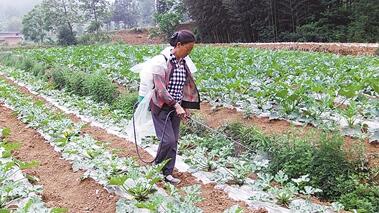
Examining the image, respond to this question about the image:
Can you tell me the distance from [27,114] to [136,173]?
459 centimetres

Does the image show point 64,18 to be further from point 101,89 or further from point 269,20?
point 101,89

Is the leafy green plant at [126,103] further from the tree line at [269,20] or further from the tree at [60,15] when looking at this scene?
the tree at [60,15]

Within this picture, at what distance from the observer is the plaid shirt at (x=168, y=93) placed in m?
4.04

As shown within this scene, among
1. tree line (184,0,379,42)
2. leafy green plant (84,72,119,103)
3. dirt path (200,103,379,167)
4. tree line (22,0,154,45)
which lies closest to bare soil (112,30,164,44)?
tree line (22,0,154,45)

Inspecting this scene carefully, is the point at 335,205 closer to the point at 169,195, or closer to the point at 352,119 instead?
the point at 169,195

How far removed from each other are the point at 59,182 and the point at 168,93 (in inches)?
63.5

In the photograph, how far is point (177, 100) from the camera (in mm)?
4312

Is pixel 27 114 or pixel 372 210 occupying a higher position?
pixel 27 114

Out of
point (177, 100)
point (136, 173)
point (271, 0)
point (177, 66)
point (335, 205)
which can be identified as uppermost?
point (271, 0)

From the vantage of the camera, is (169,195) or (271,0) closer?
(169,195)

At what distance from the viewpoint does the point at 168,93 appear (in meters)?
4.04

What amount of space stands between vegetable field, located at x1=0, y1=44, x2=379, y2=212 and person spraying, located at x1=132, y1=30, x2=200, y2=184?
363mm

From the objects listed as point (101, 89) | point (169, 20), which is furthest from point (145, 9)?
point (101, 89)

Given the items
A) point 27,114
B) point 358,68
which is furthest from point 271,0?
point 27,114
